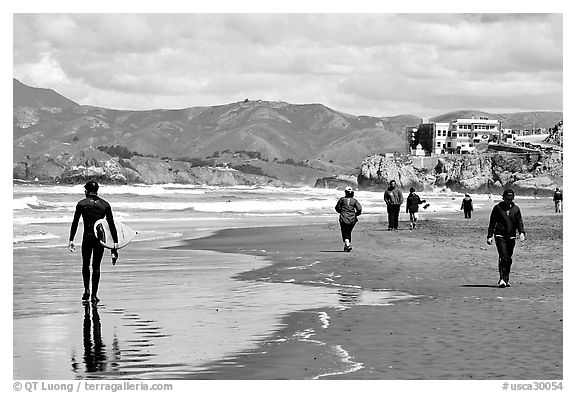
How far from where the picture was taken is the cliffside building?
17348cm

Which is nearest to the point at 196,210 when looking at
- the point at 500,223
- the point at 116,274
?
the point at 116,274

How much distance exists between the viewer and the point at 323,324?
467 inches

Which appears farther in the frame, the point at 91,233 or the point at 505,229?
the point at 505,229

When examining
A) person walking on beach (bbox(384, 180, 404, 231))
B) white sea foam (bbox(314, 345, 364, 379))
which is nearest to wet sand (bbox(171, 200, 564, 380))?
white sea foam (bbox(314, 345, 364, 379))

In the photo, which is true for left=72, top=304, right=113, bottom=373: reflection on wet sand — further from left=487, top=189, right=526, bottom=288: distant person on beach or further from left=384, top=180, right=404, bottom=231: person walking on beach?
left=384, top=180, right=404, bottom=231: person walking on beach

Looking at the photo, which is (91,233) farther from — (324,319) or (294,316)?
(324,319)

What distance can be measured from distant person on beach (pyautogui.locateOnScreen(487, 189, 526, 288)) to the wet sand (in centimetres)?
42

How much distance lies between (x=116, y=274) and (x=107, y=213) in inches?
156

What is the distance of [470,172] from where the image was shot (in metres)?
157

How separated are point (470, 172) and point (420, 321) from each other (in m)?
148

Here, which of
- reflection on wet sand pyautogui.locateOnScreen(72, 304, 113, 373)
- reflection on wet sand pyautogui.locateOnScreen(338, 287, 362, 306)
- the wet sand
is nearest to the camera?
the wet sand

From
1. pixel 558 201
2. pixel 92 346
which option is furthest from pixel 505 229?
pixel 558 201

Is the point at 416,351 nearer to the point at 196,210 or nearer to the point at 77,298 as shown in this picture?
the point at 77,298
